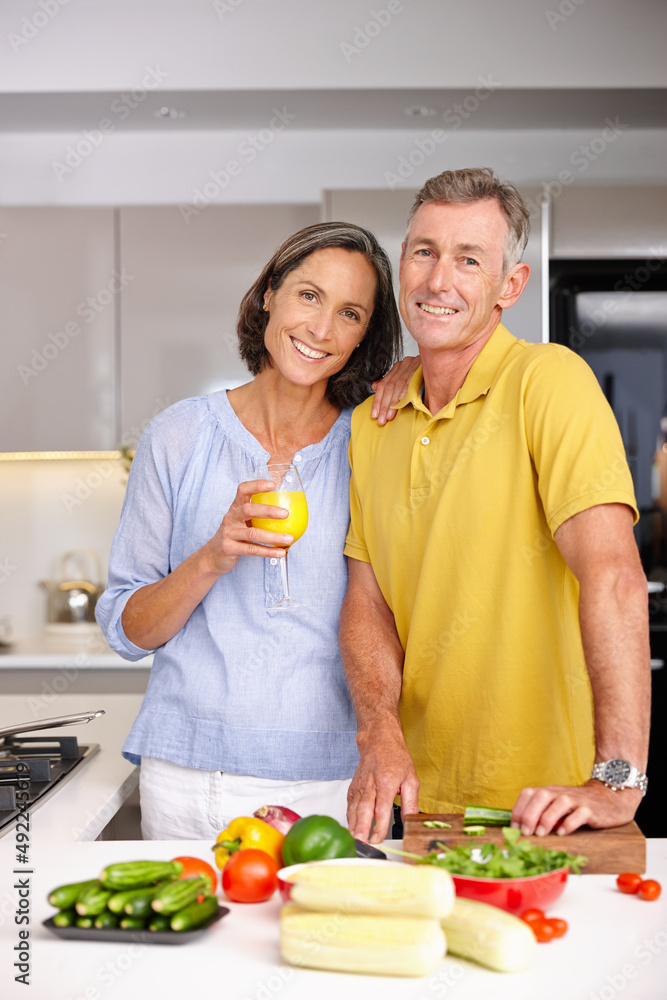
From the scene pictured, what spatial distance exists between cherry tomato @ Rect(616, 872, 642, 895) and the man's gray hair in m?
0.98

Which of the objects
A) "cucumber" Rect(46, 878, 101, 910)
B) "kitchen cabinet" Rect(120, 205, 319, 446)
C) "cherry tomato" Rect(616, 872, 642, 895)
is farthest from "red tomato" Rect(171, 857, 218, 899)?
"kitchen cabinet" Rect(120, 205, 319, 446)

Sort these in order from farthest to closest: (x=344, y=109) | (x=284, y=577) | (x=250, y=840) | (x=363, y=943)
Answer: (x=344, y=109), (x=284, y=577), (x=250, y=840), (x=363, y=943)

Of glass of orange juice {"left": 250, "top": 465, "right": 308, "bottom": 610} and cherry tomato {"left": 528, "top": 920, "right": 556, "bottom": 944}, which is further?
glass of orange juice {"left": 250, "top": 465, "right": 308, "bottom": 610}

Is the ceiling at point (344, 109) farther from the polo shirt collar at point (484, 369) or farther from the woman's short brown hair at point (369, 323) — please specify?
the polo shirt collar at point (484, 369)

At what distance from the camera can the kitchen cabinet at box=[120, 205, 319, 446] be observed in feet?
11.2

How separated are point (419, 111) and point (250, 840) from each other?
313 cm

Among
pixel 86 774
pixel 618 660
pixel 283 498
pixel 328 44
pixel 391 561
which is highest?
pixel 328 44

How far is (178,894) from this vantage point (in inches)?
36.7

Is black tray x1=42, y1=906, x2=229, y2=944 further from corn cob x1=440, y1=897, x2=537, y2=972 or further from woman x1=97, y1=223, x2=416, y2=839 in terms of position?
woman x1=97, y1=223, x2=416, y2=839

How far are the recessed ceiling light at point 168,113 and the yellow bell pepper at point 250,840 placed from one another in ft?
10.3

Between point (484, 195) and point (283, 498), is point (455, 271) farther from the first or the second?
point (283, 498)

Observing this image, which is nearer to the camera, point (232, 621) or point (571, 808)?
point (571, 808)

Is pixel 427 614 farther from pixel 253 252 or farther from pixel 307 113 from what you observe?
pixel 307 113

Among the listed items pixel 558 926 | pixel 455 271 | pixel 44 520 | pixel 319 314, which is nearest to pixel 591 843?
pixel 558 926
